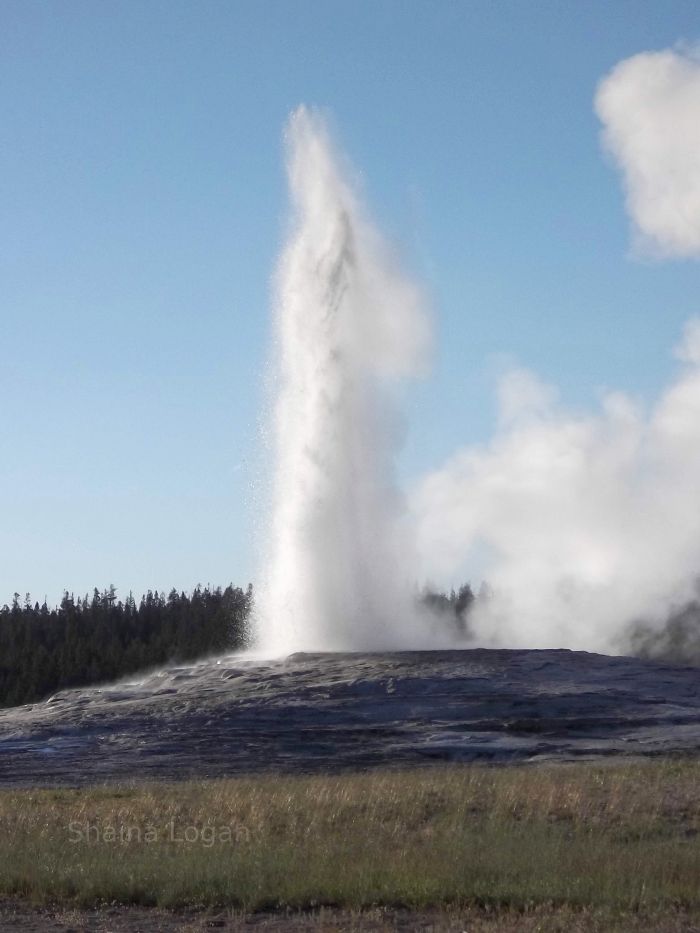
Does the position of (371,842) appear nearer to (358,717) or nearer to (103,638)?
(358,717)

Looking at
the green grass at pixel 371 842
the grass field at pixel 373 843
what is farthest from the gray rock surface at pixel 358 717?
the grass field at pixel 373 843

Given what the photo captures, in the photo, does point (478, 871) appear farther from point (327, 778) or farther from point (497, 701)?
point (497, 701)

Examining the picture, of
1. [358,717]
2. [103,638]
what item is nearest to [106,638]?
[103,638]

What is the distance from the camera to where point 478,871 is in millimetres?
12281

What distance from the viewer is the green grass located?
1177 centimetres

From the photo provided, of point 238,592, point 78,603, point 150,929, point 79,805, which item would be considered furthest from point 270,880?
point 78,603

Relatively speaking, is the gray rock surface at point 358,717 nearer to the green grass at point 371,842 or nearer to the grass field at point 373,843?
the green grass at point 371,842

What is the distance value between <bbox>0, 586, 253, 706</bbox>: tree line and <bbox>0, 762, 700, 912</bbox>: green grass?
57252mm

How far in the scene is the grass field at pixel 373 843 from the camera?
11734 mm

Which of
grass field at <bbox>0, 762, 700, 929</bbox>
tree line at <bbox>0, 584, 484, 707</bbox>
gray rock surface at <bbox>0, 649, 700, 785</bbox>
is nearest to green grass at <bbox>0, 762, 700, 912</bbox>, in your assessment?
grass field at <bbox>0, 762, 700, 929</bbox>

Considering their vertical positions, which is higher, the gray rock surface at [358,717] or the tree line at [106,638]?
the tree line at [106,638]

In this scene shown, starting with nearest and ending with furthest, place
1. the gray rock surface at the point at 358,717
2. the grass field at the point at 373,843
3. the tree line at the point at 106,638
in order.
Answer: the grass field at the point at 373,843 < the gray rock surface at the point at 358,717 < the tree line at the point at 106,638

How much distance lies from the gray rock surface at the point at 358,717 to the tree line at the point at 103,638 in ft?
145

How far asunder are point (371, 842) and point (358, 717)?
13583 millimetres
